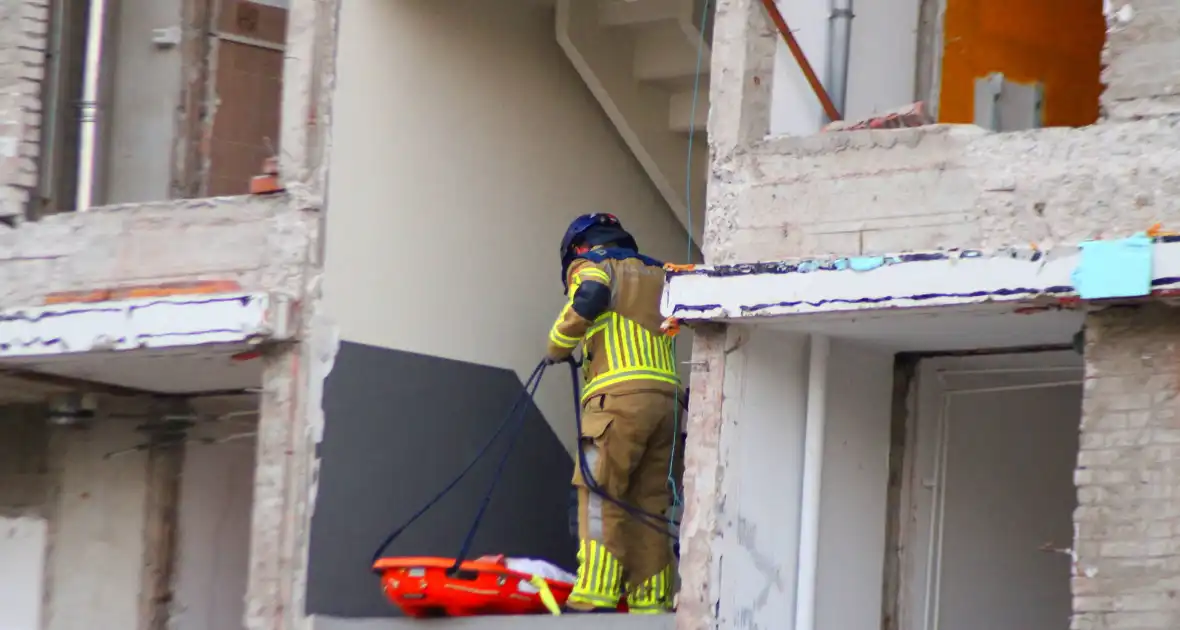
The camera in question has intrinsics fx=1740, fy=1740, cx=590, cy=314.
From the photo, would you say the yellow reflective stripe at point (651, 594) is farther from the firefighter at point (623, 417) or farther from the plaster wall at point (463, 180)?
the plaster wall at point (463, 180)

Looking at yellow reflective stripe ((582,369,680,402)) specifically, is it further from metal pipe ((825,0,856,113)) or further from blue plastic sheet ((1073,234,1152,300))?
blue plastic sheet ((1073,234,1152,300))

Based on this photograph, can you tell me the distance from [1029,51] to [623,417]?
241 cm

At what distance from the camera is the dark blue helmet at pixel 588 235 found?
323 inches

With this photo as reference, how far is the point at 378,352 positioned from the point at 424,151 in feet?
3.53

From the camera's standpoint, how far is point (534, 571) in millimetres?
7543

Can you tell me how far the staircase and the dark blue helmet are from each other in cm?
121

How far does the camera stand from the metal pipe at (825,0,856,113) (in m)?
7.02

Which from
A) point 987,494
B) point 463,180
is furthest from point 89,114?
point 987,494

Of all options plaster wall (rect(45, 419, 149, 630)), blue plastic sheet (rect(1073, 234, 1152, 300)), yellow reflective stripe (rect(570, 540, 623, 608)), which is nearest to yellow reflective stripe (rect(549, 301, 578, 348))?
yellow reflective stripe (rect(570, 540, 623, 608))

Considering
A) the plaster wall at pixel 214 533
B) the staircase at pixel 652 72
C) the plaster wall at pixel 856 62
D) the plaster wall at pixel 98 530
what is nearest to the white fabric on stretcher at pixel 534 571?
Result: the plaster wall at pixel 856 62

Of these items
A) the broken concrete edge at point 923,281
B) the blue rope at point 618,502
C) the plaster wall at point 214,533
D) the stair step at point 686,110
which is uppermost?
the stair step at point 686,110

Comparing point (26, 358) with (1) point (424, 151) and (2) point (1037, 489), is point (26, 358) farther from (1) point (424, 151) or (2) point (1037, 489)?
(2) point (1037, 489)

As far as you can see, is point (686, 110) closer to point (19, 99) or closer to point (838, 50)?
point (838, 50)

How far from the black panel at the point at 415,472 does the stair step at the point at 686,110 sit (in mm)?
1963
